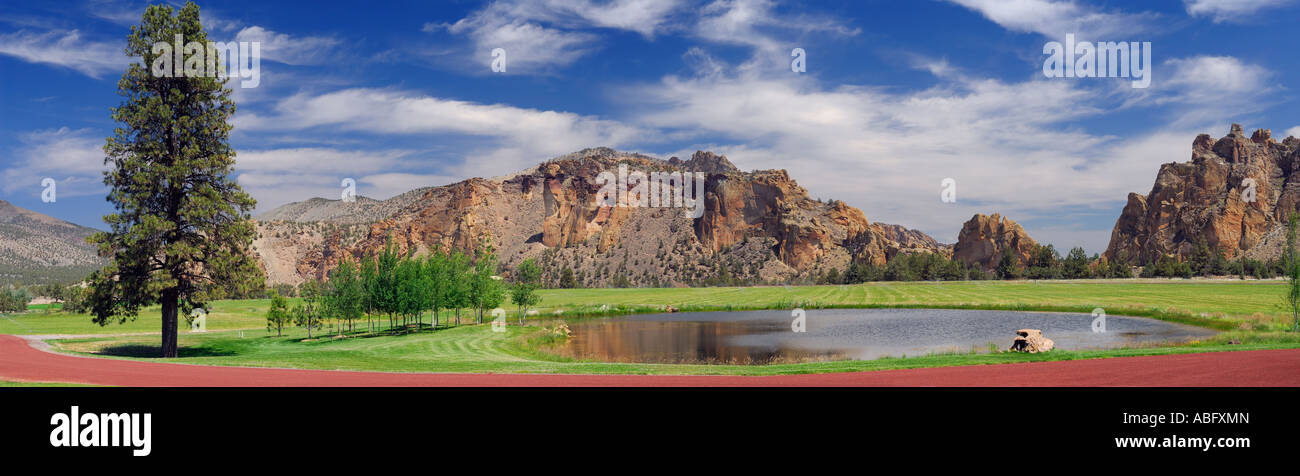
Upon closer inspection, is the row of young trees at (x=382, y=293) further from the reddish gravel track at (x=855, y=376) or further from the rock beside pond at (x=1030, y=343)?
the rock beside pond at (x=1030, y=343)

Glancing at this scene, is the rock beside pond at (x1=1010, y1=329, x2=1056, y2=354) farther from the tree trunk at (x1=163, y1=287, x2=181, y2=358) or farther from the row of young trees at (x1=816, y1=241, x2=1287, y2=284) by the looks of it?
the row of young trees at (x1=816, y1=241, x2=1287, y2=284)

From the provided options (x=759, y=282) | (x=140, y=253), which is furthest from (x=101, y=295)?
(x=759, y=282)

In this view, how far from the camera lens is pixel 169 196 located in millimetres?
30594

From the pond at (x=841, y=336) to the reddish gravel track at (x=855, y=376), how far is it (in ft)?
44.7

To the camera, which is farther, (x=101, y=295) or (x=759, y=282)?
(x=759, y=282)

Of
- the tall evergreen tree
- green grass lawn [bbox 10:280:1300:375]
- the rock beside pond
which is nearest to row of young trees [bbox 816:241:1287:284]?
green grass lawn [bbox 10:280:1300:375]

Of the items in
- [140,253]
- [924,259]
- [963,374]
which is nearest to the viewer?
[963,374]

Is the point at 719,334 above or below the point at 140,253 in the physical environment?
below

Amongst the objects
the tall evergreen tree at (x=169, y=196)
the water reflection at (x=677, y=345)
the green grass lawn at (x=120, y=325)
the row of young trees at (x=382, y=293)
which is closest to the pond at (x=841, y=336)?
the water reflection at (x=677, y=345)

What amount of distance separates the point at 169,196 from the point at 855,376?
101 feet

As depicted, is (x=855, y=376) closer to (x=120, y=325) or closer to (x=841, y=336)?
(x=841, y=336)
